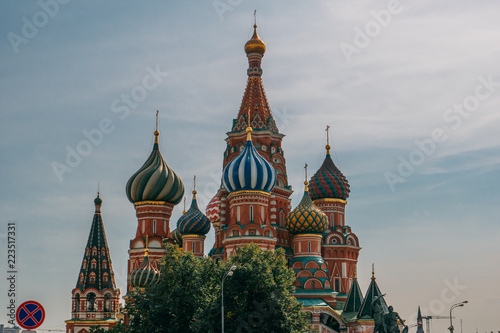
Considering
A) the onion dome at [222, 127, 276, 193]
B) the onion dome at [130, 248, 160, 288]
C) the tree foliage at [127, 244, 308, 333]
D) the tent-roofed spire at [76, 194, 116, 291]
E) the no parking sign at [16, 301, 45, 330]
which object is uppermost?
the onion dome at [222, 127, 276, 193]

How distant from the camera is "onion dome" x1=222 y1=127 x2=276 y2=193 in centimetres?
5109

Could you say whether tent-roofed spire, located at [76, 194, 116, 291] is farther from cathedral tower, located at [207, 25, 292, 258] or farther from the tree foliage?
the tree foliage

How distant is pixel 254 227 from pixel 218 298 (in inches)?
552

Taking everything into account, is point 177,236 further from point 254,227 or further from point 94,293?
point 254,227

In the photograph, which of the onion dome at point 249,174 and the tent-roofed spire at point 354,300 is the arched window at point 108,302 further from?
the tent-roofed spire at point 354,300

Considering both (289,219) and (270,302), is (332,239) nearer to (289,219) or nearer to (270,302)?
(289,219)

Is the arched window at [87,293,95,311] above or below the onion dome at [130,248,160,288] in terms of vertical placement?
below

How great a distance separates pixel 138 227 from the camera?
59844mm

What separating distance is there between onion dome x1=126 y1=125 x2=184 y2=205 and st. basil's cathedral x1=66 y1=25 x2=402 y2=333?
8 cm

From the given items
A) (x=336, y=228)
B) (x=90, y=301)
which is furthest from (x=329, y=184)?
(x=90, y=301)

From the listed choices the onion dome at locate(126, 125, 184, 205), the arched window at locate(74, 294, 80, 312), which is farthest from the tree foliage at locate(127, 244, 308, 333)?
the arched window at locate(74, 294, 80, 312)

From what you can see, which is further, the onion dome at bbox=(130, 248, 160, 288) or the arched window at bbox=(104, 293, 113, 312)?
the arched window at bbox=(104, 293, 113, 312)

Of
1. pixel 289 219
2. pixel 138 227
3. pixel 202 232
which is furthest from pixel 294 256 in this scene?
pixel 138 227

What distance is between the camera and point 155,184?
195ft
